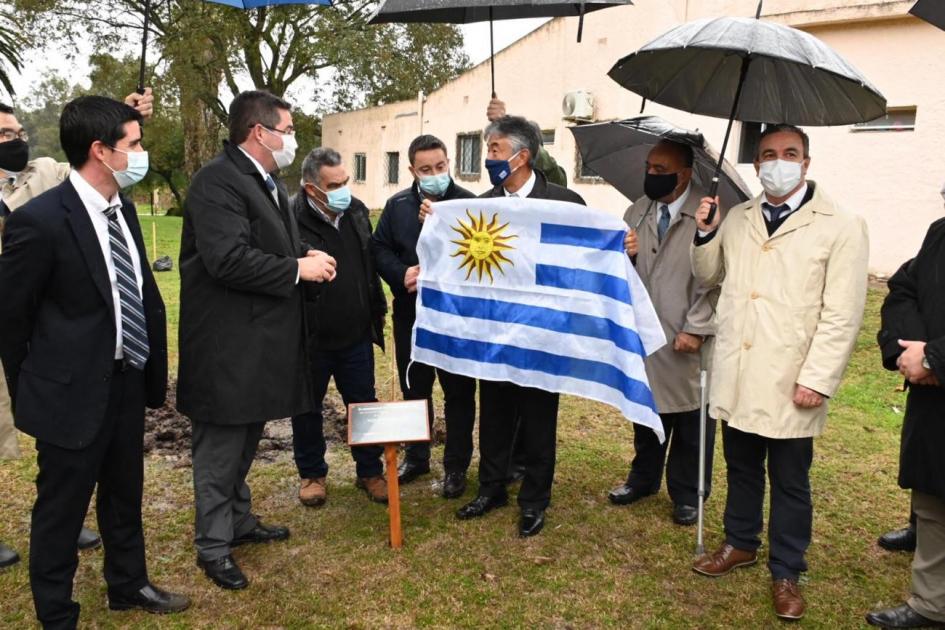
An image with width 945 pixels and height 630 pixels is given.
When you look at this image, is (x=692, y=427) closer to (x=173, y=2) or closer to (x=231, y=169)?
(x=231, y=169)

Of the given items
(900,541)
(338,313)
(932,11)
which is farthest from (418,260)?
(900,541)

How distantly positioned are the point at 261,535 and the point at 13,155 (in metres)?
2.40

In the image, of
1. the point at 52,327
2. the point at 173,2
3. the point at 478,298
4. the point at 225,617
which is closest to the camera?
the point at 52,327

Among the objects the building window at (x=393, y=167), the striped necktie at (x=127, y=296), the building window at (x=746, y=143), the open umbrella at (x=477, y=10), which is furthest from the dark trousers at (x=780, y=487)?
the building window at (x=393, y=167)

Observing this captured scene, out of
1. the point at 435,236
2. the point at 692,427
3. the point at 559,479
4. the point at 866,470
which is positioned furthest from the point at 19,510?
the point at 866,470

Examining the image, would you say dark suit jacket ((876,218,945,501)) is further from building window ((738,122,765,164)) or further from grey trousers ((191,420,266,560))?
building window ((738,122,765,164))

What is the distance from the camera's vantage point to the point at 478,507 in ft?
14.0

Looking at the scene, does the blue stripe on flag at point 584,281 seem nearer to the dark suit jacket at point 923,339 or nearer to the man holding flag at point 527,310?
the man holding flag at point 527,310

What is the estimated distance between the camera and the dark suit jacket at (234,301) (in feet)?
10.6

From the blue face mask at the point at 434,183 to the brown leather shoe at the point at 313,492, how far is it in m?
1.86

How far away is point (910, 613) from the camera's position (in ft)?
10.7

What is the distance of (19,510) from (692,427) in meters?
3.86

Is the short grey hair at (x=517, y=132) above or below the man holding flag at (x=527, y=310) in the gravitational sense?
above

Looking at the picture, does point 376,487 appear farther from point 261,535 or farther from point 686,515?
point 686,515
